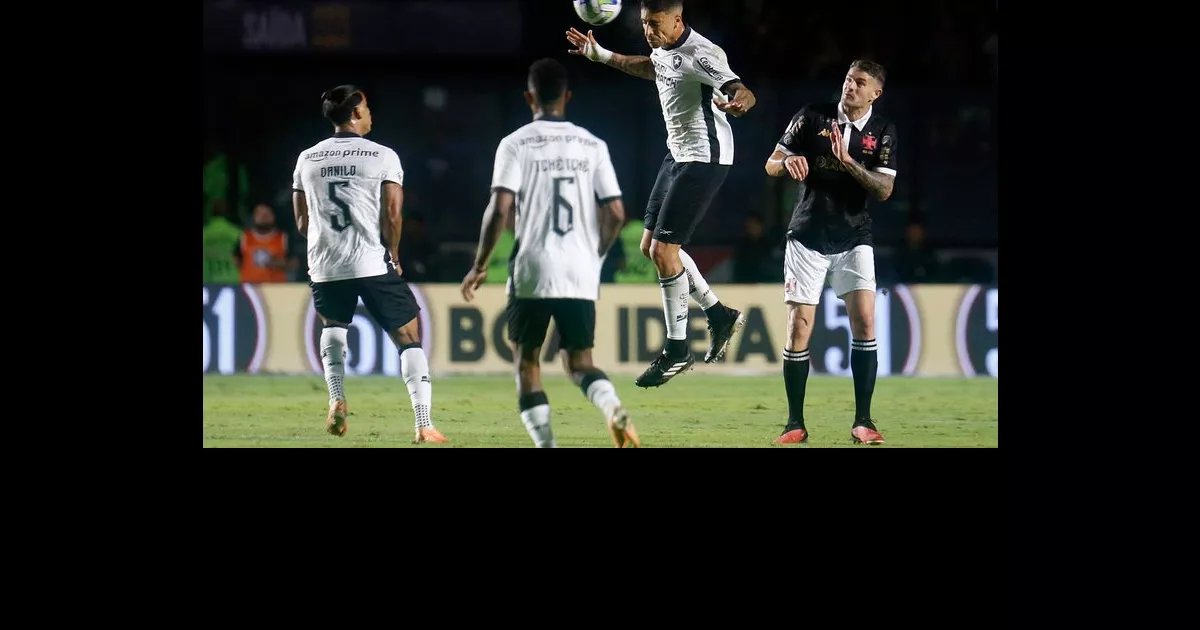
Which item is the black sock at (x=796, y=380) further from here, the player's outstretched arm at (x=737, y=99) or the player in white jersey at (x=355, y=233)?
the player in white jersey at (x=355, y=233)

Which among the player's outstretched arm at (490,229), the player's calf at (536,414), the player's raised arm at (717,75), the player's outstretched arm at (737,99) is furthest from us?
the player's raised arm at (717,75)

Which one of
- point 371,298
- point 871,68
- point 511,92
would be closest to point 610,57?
point 871,68

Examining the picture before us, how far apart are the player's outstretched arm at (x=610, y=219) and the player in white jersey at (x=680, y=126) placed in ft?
1.98

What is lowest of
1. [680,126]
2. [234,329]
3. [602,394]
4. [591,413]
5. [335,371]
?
[591,413]

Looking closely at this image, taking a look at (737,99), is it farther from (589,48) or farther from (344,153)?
(344,153)

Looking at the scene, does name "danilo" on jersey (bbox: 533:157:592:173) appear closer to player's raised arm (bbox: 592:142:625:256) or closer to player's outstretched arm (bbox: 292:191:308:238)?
player's raised arm (bbox: 592:142:625:256)

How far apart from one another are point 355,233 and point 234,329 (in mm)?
2720

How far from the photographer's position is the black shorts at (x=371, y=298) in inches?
358

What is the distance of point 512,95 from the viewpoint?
43.8 ft

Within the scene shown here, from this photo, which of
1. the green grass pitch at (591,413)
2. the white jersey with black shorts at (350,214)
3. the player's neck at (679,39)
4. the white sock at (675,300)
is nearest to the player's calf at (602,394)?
the green grass pitch at (591,413)

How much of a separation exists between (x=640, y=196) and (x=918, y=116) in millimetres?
2997

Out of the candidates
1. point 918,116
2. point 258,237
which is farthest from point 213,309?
point 918,116

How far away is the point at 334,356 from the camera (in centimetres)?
923

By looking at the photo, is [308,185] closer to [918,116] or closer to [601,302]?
[601,302]
